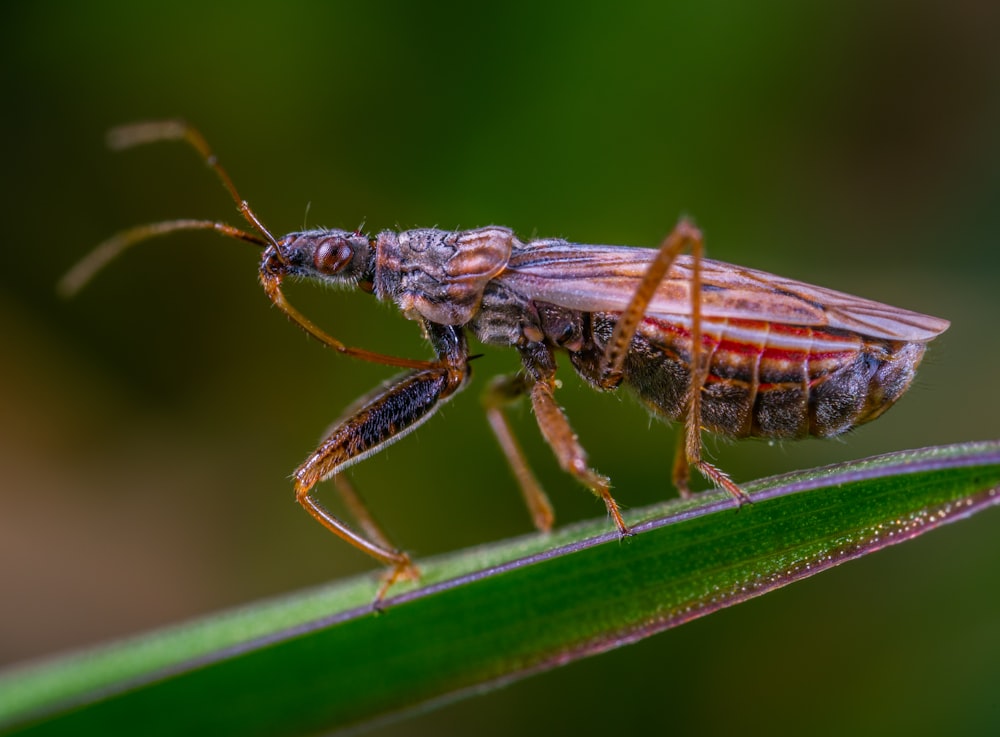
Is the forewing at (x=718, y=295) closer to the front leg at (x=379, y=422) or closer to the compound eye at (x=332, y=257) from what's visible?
the front leg at (x=379, y=422)

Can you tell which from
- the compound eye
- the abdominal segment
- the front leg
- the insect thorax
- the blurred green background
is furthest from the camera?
the blurred green background

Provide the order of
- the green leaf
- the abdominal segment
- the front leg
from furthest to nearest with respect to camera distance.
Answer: the front leg → the abdominal segment → the green leaf

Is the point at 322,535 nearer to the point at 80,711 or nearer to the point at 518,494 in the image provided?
the point at 518,494

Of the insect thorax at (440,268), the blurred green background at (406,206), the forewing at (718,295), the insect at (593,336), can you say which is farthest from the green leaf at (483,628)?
the blurred green background at (406,206)

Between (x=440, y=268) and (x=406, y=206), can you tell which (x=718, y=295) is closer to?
(x=440, y=268)

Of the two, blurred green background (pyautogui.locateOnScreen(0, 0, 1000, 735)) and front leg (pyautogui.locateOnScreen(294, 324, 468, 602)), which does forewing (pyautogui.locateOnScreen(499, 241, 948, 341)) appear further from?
blurred green background (pyautogui.locateOnScreen(0, 0, 1000, 735))

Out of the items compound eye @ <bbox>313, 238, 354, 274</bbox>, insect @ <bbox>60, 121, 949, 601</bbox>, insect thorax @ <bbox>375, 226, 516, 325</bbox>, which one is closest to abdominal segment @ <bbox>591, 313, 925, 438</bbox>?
insect @ <bbox>60, 121, 949, 601</bbox>

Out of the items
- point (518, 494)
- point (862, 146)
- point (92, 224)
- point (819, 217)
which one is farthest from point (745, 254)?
point (92, 224)

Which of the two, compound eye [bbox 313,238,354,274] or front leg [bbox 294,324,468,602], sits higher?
compound eye [bbox 313,238,354,274]
